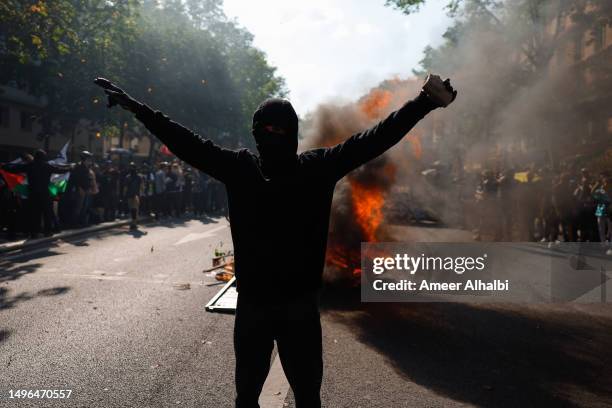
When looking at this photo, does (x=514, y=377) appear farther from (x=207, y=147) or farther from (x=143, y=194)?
(x=143, y=194)

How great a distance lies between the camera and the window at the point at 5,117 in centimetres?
3528

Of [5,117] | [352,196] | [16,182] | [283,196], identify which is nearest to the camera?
[283,196]

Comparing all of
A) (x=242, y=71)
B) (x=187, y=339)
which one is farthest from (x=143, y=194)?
(x=242, y=71)

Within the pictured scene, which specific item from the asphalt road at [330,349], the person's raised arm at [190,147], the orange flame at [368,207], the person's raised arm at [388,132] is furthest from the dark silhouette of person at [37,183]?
the person's raised arm at [388,132]

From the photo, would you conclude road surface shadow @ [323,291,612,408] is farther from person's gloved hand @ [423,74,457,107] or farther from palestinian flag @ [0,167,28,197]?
palestinian flag @ [0,167,28,197]

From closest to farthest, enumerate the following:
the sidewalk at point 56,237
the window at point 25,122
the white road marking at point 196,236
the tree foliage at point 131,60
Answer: the sidewalk at point 56,237 → the white road marking at point 196,236 → the tree foliage at point 131,60 → the window at point 25,122

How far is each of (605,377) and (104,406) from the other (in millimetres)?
3769

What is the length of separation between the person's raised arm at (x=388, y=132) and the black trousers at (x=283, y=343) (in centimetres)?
59

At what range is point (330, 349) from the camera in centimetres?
A: 507

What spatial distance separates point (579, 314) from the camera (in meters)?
6.67

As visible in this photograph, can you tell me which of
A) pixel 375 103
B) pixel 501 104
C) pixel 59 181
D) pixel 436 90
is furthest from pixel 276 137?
pixel 501 104

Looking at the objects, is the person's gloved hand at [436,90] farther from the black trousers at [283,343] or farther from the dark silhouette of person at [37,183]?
the dark silhouette of person at [37,183]

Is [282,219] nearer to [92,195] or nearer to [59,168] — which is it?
[59,168]

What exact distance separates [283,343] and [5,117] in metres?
38.8
